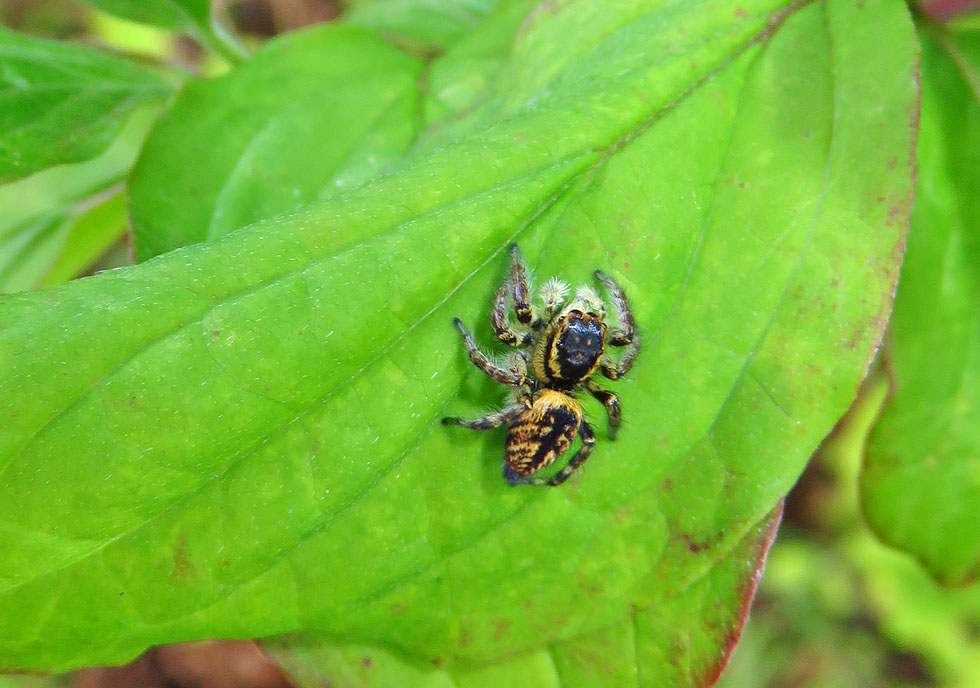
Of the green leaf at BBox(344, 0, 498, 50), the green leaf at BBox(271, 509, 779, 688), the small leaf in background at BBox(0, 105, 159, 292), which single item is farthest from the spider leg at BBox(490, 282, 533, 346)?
the small leaf in background at BBox(0, 105, 159, 292)

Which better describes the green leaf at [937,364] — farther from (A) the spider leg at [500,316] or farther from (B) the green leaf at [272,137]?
(B) the green leaf at [272,137]

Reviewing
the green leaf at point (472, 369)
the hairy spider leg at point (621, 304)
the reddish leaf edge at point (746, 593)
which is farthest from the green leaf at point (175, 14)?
the reddish leaf edge at point (746, 593)

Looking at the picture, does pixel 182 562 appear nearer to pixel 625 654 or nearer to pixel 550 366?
pixel 625 654

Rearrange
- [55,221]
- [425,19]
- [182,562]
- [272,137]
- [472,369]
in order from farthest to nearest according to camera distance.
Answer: [425,19] → [55,221] → [272,137] → [472,369] → [182,562]

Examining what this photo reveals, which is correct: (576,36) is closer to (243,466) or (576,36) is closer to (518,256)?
(518,256)

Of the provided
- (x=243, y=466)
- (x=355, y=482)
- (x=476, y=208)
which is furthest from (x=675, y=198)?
(x=243, y=466)

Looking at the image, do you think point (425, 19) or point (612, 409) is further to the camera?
point (425, 19)

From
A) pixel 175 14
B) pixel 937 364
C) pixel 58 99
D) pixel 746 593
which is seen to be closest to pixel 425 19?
pixel 175 14
